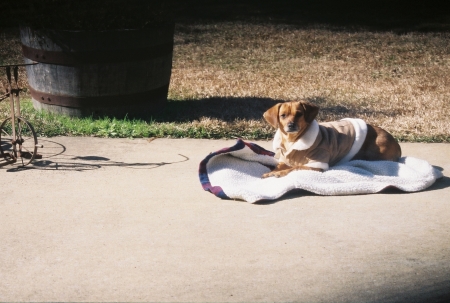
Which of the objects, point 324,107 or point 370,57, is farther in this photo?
point 370,57

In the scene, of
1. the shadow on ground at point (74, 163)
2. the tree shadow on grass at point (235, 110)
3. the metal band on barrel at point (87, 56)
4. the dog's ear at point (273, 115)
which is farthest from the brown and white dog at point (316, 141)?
the metal band on barrel at point (87, 56)

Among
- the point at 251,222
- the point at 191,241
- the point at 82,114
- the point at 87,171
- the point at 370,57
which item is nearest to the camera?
the point at 191,241

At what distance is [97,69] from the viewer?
6336 mm

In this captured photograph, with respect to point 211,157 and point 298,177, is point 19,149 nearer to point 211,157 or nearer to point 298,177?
point 211,157

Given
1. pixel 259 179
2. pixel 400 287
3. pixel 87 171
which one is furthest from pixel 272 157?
pixel 400 287

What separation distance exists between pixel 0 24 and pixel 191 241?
38.5 feet

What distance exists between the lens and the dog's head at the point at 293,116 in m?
4.66

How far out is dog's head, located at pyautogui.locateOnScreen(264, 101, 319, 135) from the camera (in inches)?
183

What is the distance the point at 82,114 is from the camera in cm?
655

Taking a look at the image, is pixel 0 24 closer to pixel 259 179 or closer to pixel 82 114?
pixel 82 114

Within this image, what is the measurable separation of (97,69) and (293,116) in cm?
246

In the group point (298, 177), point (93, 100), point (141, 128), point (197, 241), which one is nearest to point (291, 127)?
point (298, 177)

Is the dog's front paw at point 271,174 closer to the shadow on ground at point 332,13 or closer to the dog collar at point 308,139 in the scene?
the dog collar at point 308,139

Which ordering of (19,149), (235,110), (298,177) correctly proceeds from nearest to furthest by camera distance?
(298,177) → (19,149) → (235,110)
